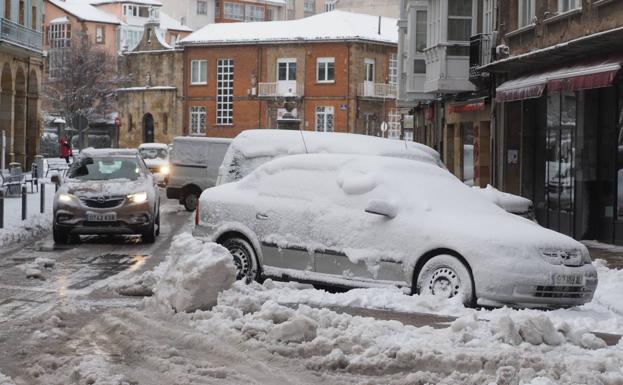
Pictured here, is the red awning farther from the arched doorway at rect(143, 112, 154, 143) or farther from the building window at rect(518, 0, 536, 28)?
the arched doorway at rect(143, 112, 154, 143)

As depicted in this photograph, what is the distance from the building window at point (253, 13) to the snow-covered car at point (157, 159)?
259 ft

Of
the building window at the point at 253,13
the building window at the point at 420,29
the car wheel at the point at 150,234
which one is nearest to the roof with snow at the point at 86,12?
the building window at the point at 253,13

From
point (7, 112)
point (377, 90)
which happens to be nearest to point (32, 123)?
point (7, 112)

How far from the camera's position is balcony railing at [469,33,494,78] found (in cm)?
2929

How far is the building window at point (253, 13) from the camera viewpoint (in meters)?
117

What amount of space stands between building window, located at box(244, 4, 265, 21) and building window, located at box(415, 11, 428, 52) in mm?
79294

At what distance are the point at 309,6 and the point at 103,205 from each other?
110035 mm

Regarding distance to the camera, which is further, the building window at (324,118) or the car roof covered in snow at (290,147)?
the building window at (324,118)

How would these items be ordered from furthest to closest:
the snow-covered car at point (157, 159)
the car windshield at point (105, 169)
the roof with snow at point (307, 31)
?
the roof with snow at point (307, 31) → the snow-covered car at point (157, 159) → the car windshield at point (105, 169)

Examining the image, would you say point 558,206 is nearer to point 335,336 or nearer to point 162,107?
point 335,336

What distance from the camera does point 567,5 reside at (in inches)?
901

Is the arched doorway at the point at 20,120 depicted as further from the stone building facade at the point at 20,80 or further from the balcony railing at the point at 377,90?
the balcony railing at the point at 377,90

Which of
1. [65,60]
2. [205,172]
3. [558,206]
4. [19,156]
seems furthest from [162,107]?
[558,206]

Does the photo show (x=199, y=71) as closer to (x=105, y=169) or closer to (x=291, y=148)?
(x=105, y=169)
